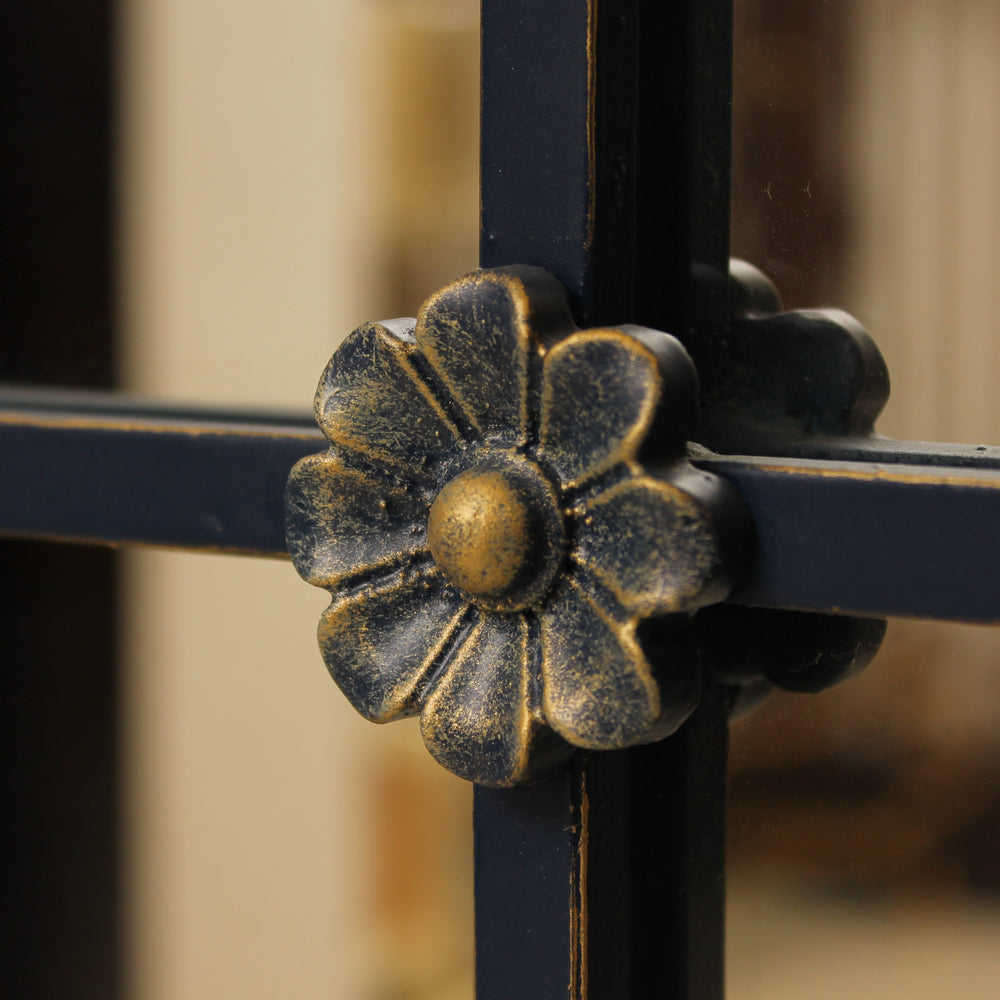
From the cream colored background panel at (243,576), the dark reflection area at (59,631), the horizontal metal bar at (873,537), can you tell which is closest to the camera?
the horizontal metal bar at (873,537)

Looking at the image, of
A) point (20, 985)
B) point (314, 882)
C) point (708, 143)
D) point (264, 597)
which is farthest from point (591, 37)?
point (314, 882)

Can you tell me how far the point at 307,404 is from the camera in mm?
814

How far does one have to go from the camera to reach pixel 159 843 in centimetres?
84

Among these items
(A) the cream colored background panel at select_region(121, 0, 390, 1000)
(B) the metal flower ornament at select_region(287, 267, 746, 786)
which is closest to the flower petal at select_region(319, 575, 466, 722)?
(B) the metal flower ornament at select_region(287, 267, 746, 786)

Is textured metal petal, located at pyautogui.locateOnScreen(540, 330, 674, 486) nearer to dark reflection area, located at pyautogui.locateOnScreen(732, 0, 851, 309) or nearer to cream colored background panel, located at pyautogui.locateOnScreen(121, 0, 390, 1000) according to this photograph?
dark reflection area, located at pyautogui.locateOnScreen(732, 0, 851, 309)

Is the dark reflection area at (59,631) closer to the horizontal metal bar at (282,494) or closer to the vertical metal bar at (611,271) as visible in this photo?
the horizontal metal bar at (282,494)

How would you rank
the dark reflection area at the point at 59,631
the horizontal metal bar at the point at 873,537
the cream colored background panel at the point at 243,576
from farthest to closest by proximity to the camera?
the cream colored background panel at the point at 243,576
the dark reflection area at the point at 59,631
the horizontal metal bar at the point at 873,537

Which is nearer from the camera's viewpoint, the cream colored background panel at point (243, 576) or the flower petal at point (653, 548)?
the flower petal at point (653, 548)

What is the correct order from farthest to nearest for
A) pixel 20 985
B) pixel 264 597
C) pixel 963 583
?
pixel 264 597 < pixel 20 985 < pixel 963 583

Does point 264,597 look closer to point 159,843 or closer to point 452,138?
point 159,843

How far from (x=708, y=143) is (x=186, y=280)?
629 millimetres

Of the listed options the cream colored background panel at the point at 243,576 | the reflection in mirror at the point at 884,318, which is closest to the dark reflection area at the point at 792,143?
the reflection in mirror at the point at 884,318

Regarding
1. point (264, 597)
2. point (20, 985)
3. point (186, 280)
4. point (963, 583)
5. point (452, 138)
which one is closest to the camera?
point (963, 583)

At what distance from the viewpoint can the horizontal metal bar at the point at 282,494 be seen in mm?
199
